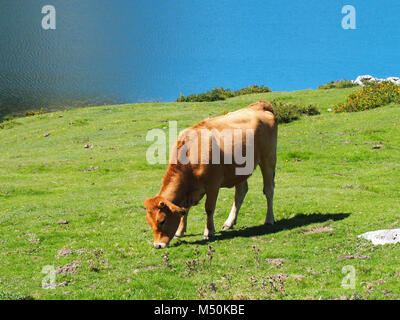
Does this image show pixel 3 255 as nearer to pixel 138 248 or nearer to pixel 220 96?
pixel 138 248

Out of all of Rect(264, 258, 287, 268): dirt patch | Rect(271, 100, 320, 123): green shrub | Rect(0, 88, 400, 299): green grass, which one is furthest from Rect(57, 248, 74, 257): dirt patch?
Rect(271, 100, 320, 123): green shrub

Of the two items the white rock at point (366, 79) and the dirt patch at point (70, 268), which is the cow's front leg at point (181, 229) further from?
the white rock at point (366, 79)

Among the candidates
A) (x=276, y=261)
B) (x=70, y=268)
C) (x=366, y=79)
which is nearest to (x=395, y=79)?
(x=366, y=79)

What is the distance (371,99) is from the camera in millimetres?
44750

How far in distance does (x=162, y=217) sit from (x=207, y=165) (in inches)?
89.1

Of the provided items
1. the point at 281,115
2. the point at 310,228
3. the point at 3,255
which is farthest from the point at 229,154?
the point at 281,115

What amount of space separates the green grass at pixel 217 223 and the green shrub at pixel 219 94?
75.8ft

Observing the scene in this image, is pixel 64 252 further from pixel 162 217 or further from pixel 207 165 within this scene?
pixel 207 165

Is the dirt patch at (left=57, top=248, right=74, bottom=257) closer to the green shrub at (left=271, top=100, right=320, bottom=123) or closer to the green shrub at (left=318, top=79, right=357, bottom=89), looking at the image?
the green shrub at (left=271, top=100, right=320, bottom=123)

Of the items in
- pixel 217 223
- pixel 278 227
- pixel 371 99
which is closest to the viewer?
pixel 278 227

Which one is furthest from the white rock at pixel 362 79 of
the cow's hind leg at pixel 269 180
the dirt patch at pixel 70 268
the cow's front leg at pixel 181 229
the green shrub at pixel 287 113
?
the dirt patch at pixel 70 268

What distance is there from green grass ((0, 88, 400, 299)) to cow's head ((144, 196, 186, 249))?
0.56 meters

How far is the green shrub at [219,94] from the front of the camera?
204 ft
